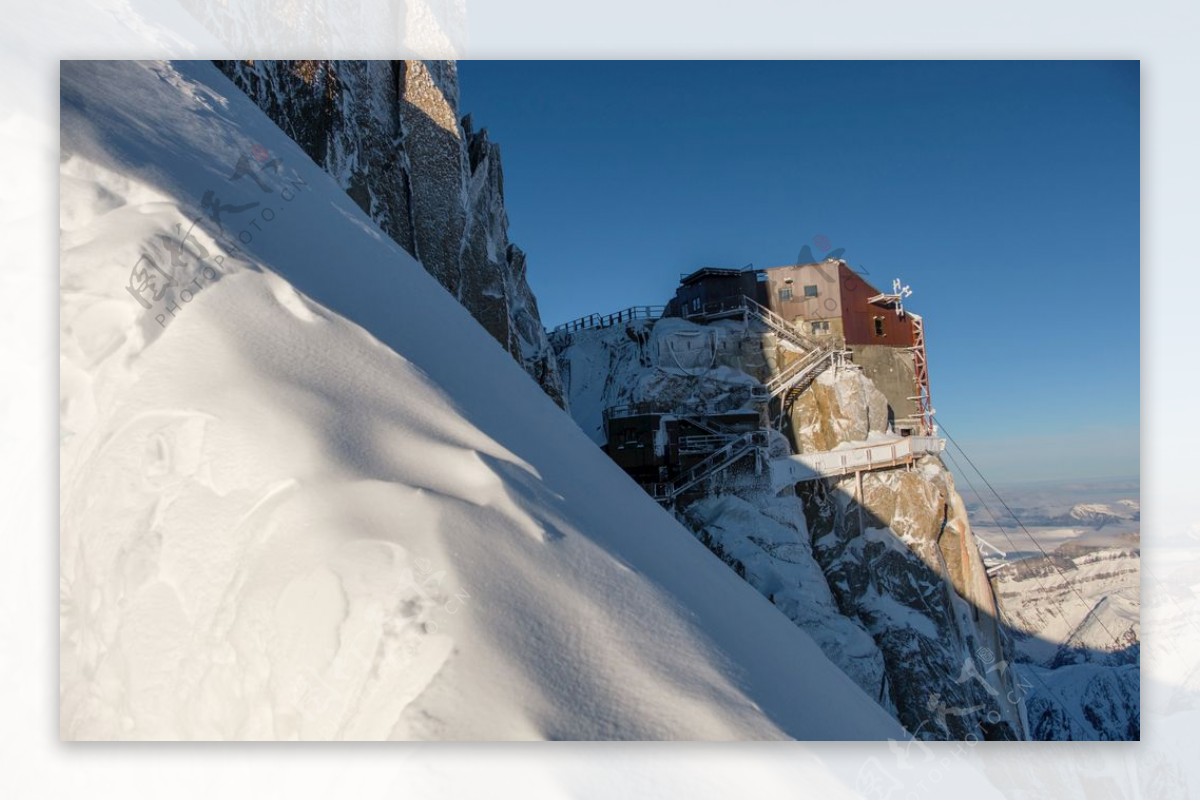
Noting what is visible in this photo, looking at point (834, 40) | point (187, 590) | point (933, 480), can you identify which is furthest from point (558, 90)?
point (933, 480)

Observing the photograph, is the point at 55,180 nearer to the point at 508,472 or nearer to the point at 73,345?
the point at 73,345

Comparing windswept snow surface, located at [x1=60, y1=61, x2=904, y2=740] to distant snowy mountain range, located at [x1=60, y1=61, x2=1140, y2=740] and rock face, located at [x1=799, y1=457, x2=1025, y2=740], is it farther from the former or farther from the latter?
rock face, located at [x1=799, y1=457, x2=1025, y2=740]

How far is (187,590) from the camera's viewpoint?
2.04m

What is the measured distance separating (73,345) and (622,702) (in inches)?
85.4

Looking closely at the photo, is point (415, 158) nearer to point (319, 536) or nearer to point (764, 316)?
point (319, 536)

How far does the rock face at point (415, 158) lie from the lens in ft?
19.6

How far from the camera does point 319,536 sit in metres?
1.99

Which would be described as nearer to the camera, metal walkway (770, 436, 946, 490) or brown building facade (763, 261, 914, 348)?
metal walkway (770, 436, 946, 490)

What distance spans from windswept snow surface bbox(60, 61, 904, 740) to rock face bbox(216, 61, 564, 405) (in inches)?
107

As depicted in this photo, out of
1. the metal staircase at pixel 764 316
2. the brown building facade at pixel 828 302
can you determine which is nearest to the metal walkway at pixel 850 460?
the brown building facade at pixel 828 302

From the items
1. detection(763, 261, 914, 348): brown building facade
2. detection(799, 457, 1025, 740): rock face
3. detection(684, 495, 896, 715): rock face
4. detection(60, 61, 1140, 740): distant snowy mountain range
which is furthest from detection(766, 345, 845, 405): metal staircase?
detection(60, 61, 1140, 740): distant snowy mountain range

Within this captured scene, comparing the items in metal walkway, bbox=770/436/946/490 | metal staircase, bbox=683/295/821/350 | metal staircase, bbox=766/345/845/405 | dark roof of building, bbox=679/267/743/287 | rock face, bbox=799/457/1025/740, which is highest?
dark roof of building, bbox=679/267/743/287

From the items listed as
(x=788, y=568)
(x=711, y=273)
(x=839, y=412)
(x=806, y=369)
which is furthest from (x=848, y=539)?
(x=711, y=273)

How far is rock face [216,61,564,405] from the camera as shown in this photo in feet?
19.6
